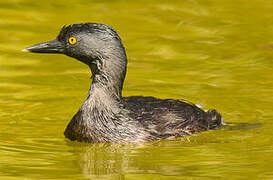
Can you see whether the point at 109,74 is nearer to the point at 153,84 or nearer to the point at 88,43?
the point at 88,43

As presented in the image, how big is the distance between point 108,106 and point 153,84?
3.08 m

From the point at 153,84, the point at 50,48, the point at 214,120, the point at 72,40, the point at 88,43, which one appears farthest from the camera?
the point at 153,84

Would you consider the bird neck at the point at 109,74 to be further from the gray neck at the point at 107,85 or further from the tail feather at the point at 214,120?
the tail feather at the point at 214,120

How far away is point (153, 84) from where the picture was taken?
15844 mm

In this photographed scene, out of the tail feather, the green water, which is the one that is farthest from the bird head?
the tail feather

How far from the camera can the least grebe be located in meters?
12.7

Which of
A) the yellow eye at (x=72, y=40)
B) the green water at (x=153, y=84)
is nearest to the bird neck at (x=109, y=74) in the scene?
the yellow eye at (x=72, y=40)

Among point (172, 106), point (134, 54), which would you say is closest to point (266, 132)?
point (172, 106)

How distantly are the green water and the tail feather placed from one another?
175 mm

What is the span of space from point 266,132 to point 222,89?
7.71 feet

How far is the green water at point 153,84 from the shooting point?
1177cm

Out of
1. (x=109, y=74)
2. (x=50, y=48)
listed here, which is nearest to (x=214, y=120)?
(x=109, y=74)

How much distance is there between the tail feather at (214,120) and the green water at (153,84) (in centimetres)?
18

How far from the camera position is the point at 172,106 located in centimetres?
1334
